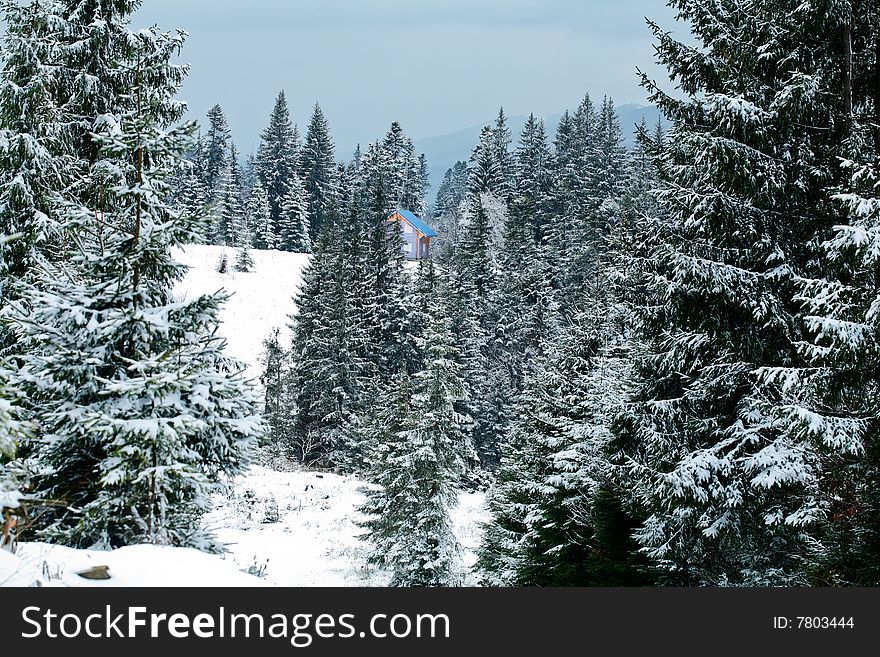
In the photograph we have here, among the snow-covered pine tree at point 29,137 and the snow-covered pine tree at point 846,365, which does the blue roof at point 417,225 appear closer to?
the snow-covered pine tree at point 29,137

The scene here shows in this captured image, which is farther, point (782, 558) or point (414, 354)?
point (414, 354)

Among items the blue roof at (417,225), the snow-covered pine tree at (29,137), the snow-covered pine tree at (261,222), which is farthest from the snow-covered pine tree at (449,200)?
the snow-covered pine tree at (29,137)

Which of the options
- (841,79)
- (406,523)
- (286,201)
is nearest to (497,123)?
(286,201)

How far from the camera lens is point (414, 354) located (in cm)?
4309

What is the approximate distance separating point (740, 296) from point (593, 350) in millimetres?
8432

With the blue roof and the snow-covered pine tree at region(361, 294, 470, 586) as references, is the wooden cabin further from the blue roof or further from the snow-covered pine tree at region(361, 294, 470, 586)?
the snow-covered pine tree at region(361, 294, 470, 586)

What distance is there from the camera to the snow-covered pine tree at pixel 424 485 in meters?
20.3

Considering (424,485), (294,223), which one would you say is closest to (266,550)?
(424,485)

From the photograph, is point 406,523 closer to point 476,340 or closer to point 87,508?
point 87,508

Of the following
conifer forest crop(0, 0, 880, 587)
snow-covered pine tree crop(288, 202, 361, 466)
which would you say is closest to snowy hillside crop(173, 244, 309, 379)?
snow-covered pine tree crop(288, 202, 361, 466)

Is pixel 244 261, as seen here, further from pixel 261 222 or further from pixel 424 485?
pixel 424 485

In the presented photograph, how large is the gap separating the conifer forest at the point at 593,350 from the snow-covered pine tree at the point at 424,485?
9 centimetres

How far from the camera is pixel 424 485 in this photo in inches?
820
